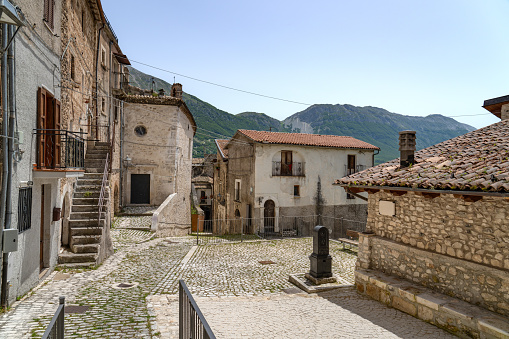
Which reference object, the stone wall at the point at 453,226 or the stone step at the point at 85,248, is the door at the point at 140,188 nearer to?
the stone step at the point at 85,248

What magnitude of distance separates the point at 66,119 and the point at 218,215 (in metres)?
24.8

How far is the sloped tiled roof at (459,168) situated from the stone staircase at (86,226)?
847 centimetres

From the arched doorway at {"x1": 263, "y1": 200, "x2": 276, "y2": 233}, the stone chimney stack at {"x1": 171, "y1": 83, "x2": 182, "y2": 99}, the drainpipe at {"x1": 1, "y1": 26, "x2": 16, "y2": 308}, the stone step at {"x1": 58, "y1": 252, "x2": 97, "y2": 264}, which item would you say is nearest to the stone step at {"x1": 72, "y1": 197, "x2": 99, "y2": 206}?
the stone step at {"x1": 58, "y1": 252, "x2": 97, "y2": 264}

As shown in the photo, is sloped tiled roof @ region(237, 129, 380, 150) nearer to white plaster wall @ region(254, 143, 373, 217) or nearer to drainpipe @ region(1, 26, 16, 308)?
white plaster wall @ region(254, 143, 373, 217)

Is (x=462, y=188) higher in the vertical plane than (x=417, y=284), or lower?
higher

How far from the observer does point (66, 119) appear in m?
12.1

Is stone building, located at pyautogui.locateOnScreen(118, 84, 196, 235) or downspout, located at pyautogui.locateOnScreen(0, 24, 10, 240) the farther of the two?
stone building, located at pyautogui.locateOnScreen(118, 84, 196, 235)

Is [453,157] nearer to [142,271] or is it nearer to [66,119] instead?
[142,271]

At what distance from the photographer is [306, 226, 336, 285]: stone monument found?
9.88 m

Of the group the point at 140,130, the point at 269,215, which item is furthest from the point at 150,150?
the point at 269,215

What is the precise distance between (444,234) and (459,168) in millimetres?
1547

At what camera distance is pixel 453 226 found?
7.24 metres

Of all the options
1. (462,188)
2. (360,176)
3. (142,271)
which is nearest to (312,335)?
(462,188)

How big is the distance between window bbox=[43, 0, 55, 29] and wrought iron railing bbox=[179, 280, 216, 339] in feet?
27.9
